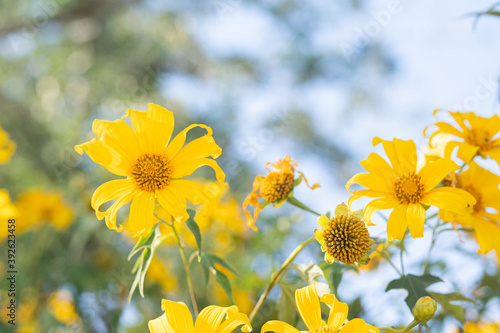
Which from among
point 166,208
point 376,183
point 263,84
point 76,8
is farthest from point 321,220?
point 263,84

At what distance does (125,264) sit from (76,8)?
3.58 metres

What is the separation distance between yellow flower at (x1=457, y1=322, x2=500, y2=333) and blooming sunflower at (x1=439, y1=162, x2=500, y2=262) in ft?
1.14

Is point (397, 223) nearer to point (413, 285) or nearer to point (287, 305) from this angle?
point (413, 285)

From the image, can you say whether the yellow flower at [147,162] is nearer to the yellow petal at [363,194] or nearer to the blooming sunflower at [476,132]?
the yellow petal at [363,194]

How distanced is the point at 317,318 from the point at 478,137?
1.41ft

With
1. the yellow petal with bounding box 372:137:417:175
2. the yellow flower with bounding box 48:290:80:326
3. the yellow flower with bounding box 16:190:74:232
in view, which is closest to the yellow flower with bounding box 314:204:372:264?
the yellow petal with bounding box 372:137:417:175

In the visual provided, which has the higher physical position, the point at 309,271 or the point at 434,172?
the point at 434,172

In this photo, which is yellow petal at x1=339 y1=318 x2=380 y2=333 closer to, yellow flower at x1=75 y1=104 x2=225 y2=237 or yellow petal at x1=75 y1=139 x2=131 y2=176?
yellow flower at x1=75 y1=104 x2=225 y2=237

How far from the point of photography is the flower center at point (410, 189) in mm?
672

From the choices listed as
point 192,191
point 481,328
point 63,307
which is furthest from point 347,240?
point 63,307

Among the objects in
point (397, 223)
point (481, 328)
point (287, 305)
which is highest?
point (481, 328)

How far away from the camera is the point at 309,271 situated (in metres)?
0.68

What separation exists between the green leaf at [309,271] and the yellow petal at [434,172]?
0.19 meters

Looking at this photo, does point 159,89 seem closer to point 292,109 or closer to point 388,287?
point 292,109
